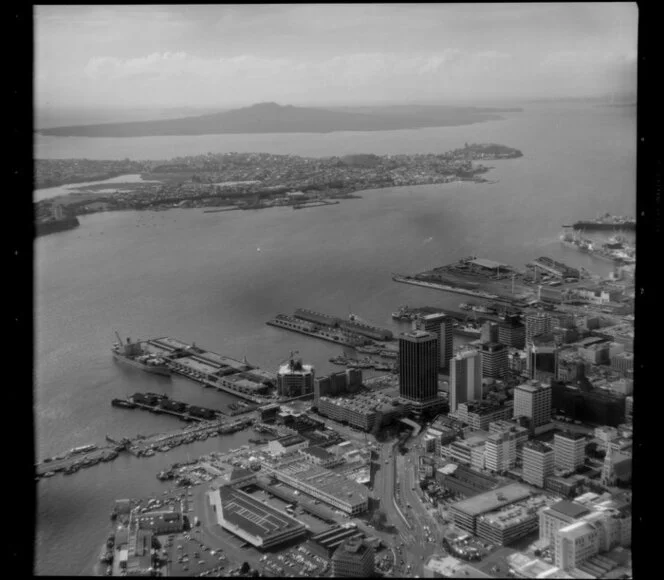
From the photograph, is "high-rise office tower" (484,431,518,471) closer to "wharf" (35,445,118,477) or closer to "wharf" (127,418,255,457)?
"wharf" (127,418,255,457)

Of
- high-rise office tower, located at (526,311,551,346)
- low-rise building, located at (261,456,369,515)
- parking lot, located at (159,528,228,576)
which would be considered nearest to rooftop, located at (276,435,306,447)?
low-rise building, located at (261,456,369,515)

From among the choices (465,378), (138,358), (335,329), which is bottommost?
(465,378)

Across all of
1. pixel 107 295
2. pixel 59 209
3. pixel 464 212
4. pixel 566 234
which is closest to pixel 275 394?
pixel 107 295

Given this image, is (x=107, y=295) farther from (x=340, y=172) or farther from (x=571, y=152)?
(x=571, y=152)

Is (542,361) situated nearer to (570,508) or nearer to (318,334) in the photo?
(318,334)

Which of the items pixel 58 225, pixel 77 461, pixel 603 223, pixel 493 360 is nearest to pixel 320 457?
pixel 77 461

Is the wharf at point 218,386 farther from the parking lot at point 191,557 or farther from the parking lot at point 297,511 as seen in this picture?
the parking lot at point 191,557

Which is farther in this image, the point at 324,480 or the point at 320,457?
the point at 320,457
